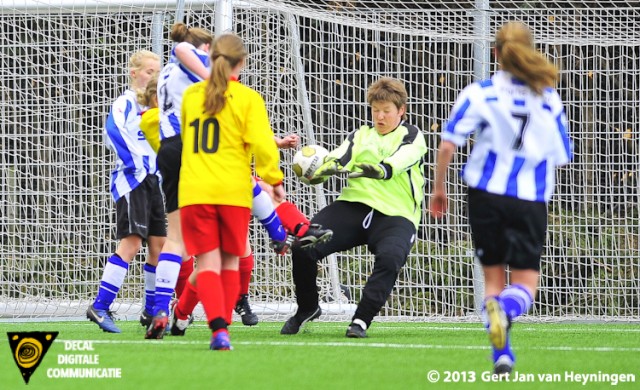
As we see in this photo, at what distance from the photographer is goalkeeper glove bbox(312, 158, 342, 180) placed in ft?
25.8

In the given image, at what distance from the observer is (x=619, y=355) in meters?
6.48

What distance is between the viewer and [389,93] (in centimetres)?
823

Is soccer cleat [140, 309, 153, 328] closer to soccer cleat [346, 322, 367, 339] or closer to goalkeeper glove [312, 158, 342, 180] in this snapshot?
soccer cleat [346, 322, 367, 339]

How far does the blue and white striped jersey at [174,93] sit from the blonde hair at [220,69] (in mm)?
735

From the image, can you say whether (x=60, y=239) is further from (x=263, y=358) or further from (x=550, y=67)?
(x=550, y=67)

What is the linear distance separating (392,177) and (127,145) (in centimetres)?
176

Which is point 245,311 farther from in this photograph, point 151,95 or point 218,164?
point 218,164

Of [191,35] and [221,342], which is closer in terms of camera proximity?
[221,342]

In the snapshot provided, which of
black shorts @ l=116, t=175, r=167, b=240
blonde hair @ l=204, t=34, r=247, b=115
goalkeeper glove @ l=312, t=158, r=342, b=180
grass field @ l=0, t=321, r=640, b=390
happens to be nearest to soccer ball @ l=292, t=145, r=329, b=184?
goalkeeper glove @ l=312, t=158, r=342, b=180

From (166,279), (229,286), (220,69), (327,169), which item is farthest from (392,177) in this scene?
(220,69)

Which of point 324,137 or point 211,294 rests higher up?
point 324,137

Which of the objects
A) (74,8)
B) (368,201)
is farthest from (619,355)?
(74,8)

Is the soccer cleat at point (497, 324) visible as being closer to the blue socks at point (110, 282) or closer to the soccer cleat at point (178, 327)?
the soccer cleat at point (178, 327)

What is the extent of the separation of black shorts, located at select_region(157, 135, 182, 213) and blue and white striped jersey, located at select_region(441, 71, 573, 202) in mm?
1929
